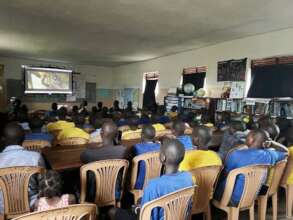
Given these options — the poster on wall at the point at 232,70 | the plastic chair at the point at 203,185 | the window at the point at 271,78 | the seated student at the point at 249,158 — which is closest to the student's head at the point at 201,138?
the seated student at the point at 249,158

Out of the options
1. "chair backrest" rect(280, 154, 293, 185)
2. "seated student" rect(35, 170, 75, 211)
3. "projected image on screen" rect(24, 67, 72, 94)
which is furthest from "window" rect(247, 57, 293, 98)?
"projected image on screen" rect(24, 67, 72, 94)

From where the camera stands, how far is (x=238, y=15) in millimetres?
4852

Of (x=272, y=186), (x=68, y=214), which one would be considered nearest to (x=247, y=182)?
(x=272, y=186)

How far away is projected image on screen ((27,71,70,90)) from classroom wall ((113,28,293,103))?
2.92 meters

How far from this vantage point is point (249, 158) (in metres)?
2.43

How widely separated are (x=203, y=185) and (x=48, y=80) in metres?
10.3

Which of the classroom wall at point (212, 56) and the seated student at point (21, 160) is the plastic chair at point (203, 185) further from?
the classroom wall at point (212, 56)

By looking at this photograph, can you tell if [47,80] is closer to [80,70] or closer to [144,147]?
[80,70]

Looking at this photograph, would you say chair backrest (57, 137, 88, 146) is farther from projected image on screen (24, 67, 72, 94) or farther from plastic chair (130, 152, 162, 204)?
projected image on screen (24, 67, 72, 94)

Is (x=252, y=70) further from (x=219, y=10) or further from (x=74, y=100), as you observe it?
(x=74, y=100)

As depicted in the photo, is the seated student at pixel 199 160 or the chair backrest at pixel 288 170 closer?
the seated student at pixel 199 160

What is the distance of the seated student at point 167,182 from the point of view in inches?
63.7

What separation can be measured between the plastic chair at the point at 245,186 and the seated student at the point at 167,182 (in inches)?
25.6

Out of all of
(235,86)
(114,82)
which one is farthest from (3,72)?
(235,86)
